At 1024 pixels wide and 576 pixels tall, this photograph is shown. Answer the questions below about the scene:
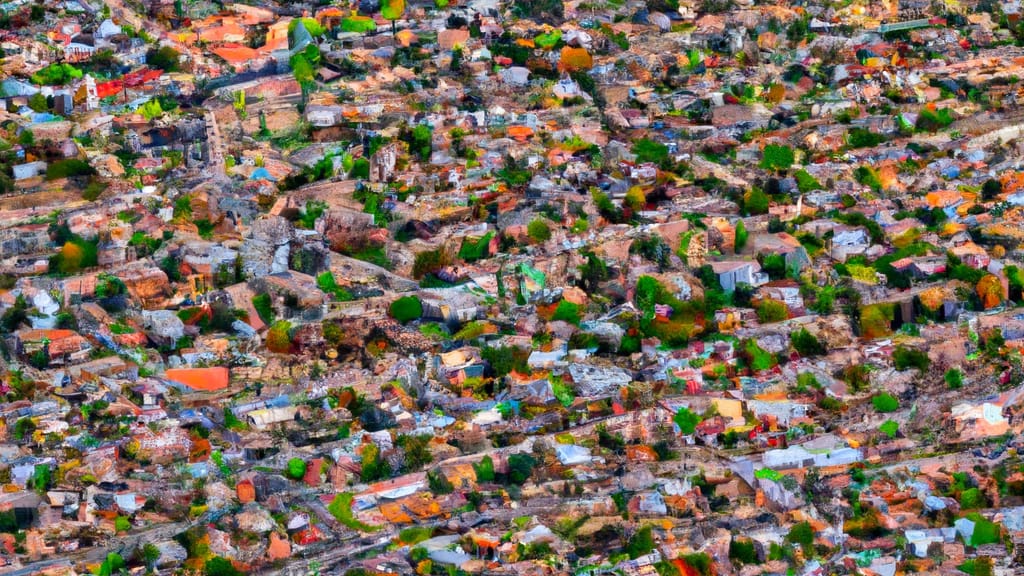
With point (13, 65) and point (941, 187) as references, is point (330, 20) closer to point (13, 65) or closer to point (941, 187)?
point (13, 65)

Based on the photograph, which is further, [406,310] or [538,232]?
[538,232]

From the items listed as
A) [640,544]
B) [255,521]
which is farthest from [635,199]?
[255,521]

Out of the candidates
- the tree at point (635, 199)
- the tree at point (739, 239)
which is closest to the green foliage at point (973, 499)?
the tree at point (739, 239)

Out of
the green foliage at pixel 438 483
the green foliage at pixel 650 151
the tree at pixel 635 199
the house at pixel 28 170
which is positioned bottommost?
the house at pixel 28 170

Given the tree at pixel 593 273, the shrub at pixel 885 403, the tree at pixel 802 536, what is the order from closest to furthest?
the tree at pixel 802 536, the shrub at pixel 885 403, the tree at pixel 593 273

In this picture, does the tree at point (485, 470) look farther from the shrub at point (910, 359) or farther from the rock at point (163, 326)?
the shrub at point (910, 359)

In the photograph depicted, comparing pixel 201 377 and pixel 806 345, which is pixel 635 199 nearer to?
pixel 806 345

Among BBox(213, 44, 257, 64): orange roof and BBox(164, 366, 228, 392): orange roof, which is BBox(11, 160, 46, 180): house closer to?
BBox(213, 44, 257, 64): orange roof
